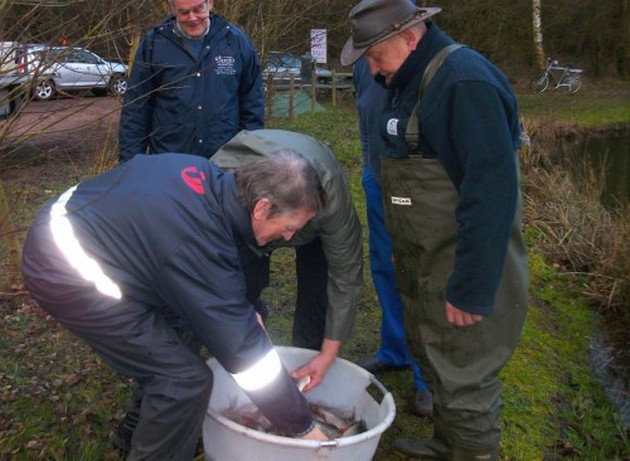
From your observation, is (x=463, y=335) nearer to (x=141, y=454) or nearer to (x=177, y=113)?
(x=141, y=454)

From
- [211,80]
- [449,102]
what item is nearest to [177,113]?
[211,80]

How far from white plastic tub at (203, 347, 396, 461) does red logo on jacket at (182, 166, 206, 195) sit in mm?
823

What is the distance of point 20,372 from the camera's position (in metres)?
3.59

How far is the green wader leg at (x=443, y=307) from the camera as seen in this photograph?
2.60 m

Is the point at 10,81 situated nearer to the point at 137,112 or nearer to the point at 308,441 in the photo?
the point at 137,112

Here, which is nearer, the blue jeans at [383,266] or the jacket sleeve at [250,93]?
the blue jeans at [383,266]

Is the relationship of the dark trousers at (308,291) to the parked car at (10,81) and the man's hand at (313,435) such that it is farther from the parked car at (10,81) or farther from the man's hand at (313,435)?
the parked car at (10,81)

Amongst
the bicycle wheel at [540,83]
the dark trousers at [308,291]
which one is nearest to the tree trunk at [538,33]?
the bicycle wheel at [540,83]

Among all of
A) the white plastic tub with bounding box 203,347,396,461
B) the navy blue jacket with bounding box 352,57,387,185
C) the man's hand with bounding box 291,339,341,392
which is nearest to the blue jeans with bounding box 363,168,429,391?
the navy blue jacket with bounding box 352,57,387,185

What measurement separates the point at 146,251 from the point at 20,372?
1.70 meters

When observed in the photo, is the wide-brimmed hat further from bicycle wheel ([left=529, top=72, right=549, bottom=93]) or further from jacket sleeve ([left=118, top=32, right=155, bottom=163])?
bicycle wheel ([left=529, top=72, right=549, bottom=93])

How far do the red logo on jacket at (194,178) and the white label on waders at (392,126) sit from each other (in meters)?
0.70

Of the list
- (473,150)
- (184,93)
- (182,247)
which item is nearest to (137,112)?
(184,93)

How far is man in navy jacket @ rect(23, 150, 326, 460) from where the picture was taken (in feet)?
7.52
